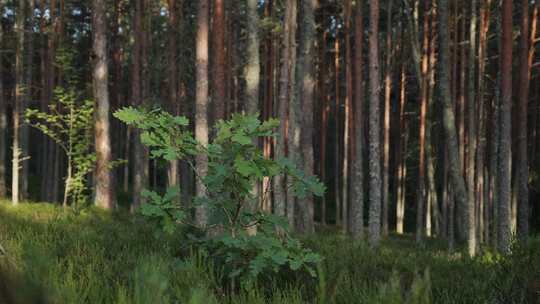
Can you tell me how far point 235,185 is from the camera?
4.48 metres

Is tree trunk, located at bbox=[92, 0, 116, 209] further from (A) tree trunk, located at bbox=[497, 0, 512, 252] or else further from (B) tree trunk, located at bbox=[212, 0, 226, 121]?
(A) tree trunk, located at bbox=[497, 0, 512, 252]

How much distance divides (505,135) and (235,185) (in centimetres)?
914

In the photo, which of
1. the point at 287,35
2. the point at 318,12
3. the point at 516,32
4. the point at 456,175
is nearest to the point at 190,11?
the point at 318,12

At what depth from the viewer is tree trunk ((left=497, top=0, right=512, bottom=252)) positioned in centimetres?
1123

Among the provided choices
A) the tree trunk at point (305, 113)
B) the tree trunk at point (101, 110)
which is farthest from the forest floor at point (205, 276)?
the tree trunk at point (305, 113)

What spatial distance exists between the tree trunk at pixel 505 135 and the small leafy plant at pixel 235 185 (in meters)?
8.25

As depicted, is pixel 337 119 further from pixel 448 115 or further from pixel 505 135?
pixel 505 135

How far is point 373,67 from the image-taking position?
1232cm

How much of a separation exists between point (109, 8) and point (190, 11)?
4.37 m

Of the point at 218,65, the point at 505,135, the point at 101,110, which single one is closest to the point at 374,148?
the point at 505,135

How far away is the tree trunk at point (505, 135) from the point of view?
36.8ft

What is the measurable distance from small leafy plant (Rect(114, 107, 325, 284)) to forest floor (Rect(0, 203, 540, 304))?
0.24 m

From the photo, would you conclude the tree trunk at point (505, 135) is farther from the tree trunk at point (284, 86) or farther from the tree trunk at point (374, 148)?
the tree trunk at point (284, 86)

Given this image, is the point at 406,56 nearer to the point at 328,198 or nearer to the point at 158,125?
the point at 328,198
